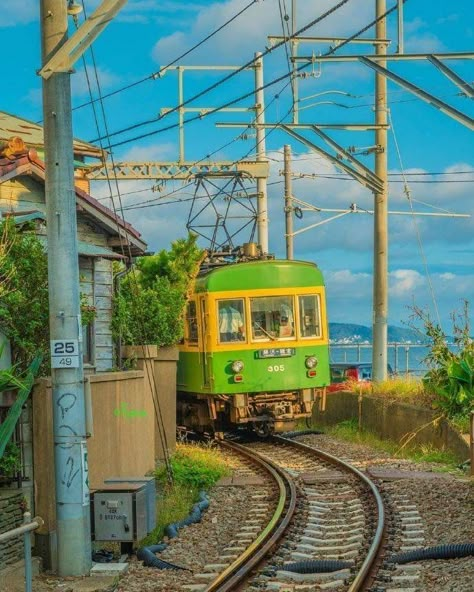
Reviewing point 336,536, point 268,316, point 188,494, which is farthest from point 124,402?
point 268,316

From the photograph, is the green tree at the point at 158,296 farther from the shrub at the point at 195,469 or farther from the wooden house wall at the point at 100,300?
the shrub at the point at 195,469

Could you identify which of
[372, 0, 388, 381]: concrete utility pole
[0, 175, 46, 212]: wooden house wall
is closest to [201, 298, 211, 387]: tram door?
[372, 0, 388, 381]: concrete utility pole

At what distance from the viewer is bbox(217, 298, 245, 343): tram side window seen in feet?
68.0

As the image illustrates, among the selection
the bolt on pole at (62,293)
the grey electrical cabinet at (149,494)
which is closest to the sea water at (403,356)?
the grey electrical cabinet at (149,494)

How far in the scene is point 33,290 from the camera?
516 inches

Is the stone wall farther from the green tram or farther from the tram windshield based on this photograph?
the tram windshield

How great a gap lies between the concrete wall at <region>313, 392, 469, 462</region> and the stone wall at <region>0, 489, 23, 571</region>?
26.3ft

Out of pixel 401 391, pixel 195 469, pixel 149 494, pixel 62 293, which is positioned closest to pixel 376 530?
pixel 149 494

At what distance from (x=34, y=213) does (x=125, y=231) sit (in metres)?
2.83

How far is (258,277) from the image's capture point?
68.8 feet

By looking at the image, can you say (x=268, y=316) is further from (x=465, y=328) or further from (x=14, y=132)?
(x=14, y=132)

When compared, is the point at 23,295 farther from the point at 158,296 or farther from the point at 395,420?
the point at 395,420

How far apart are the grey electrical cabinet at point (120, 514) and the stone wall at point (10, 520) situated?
0.73 metres

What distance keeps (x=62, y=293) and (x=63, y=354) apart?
0.57 meters
